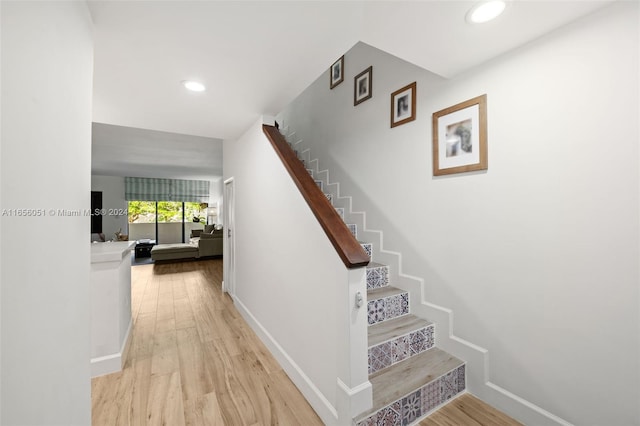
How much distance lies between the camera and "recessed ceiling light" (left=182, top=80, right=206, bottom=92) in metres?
1.87

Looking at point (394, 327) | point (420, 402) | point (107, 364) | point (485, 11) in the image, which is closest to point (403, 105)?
point (485, 11)

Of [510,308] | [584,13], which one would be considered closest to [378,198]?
[510,308]

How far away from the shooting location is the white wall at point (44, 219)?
0.59m

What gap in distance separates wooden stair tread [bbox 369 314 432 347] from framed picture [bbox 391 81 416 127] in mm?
→ 1573

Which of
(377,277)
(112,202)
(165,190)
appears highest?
(165,190)

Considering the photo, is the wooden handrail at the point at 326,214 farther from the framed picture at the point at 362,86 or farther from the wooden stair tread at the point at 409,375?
the framed picture at the point at 362,86

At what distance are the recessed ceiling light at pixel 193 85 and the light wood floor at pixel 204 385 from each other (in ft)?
7.03

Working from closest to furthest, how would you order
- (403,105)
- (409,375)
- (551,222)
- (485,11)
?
1. (485,11)
2. (551,222)
3. (409,375)
4. (403,105)

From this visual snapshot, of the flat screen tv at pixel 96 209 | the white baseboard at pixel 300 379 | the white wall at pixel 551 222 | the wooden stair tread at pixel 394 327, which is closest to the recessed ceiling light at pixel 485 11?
the white wall at pixel 551 222

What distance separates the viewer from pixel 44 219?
0.75 meters

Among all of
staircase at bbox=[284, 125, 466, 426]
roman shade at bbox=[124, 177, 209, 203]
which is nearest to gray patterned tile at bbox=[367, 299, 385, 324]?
staircase at bbox=[284, 125, 466, 426]

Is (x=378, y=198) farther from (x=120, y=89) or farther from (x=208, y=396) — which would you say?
(x=120, y=89)

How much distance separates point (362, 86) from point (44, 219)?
263cm

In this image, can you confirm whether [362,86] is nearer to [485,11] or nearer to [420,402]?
[485,11]
